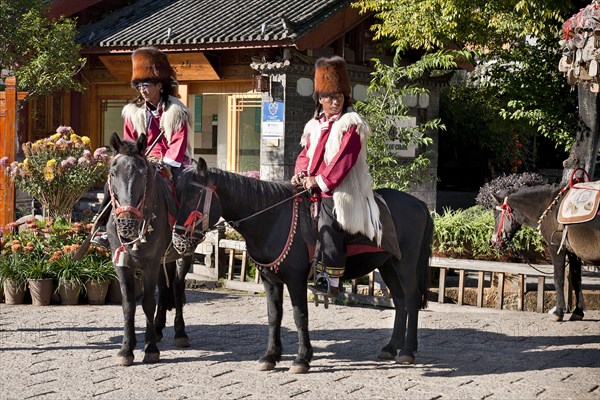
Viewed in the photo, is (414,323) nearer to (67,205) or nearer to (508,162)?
(67,205)

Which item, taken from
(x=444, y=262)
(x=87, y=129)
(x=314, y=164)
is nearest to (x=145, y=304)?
(x=314, y=164)

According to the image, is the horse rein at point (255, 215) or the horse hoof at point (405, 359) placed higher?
the horse rein at point (255, 215)

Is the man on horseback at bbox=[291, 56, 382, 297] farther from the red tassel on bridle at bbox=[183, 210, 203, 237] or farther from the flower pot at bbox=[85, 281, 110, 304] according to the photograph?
the flower pot at bbox=[85, 281, 110, 304]

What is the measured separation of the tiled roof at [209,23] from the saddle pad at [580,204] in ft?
26.6

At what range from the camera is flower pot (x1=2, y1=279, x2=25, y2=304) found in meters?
9.96

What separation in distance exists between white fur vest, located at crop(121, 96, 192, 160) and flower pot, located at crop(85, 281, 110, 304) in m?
2.86

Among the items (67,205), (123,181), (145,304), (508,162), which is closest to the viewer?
(123,181)

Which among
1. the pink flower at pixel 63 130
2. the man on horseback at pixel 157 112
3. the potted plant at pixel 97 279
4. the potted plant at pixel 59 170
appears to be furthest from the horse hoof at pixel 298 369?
the pink flower at pixel 63 130

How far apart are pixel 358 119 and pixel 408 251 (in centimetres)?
→ 131

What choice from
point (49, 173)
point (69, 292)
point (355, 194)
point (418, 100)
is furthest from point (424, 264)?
point (418, 100)

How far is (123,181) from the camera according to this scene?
6.61m

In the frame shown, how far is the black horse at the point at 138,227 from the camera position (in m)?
6.61

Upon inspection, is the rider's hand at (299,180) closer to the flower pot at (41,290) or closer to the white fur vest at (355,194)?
the white fur vest at (355,194)

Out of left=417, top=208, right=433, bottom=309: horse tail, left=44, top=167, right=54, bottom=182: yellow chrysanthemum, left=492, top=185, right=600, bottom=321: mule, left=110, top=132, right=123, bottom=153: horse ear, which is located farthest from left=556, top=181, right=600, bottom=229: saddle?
left=44, top=167, right=54, bottom=182: yellow chrysanthemum
